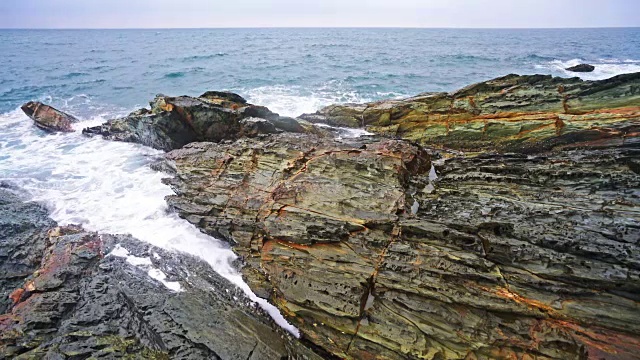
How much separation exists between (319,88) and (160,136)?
18674 millimetres

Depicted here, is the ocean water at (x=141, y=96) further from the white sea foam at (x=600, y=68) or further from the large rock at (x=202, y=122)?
the large rock at (x=202, y=122)

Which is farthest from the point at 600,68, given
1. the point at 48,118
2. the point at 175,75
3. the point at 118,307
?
the point at 48,118

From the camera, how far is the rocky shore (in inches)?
240

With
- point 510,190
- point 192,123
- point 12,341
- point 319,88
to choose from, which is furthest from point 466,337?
point 319,88

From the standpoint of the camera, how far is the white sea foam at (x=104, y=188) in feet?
33.7

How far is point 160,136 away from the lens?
17.2 m

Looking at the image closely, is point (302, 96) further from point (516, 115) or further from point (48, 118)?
point (48, 118)

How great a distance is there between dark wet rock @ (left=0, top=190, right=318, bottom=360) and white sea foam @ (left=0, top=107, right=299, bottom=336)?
1.60 ft

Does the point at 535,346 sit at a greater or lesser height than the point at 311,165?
lesser

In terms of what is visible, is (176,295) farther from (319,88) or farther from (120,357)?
(319,88)

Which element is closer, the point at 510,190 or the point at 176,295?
the point at 176,295

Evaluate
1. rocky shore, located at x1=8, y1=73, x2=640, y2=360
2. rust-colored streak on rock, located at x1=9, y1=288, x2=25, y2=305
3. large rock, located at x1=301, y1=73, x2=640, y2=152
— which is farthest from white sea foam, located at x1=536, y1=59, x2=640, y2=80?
rust-colored streak on rock, located at x1=9, y1=288, x2=25, y2=305

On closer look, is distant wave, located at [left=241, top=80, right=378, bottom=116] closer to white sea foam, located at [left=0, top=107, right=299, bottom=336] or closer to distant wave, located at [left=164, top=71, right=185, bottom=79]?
white sea foam, located at [left=0, top=107, right=299, bottom=336]

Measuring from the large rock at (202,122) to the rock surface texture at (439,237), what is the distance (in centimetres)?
312
